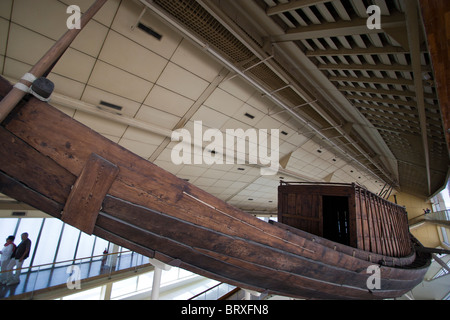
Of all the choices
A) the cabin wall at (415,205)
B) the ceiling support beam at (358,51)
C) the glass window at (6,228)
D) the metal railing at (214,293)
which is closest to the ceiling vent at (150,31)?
the ceiling support beam at (358,51)

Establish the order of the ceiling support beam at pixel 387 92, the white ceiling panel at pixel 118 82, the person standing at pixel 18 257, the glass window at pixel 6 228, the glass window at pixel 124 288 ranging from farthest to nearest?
the glass window at pixel 124 288, the glass window at pixel 6 228, the person standing at pixel 18 257, the ceiling support beam at pixel 387 92, the white ceiling panel at pixel 118 82

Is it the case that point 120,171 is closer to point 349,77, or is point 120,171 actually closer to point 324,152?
point 349,77

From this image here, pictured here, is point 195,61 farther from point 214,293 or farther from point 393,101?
point 214,293

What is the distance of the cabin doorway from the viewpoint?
15.3 feet

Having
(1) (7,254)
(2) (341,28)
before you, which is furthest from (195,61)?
(1) (7,254)

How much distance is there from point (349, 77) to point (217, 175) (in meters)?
5.49

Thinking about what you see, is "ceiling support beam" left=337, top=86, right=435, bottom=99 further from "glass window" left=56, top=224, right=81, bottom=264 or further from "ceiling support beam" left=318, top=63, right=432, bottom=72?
"glass window" left=56, top=224, right=81, bottom=264

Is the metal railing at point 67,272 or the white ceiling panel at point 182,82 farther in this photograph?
the metal railing at point 67,272

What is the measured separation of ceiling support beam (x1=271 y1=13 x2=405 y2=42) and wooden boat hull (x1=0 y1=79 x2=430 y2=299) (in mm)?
3381

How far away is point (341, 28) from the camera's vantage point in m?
3.26

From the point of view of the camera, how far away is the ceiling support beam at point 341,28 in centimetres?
286

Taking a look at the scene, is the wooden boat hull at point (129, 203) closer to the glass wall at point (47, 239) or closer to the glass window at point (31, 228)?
the glass wall at point (47, 239)

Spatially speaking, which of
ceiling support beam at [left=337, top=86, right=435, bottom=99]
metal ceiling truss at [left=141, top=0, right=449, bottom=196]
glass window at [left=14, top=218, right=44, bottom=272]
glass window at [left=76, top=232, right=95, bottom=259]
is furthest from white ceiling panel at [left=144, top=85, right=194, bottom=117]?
glass window at [left=76, top=232, right=95, bottom=259]

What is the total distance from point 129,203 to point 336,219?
16.8 feet
